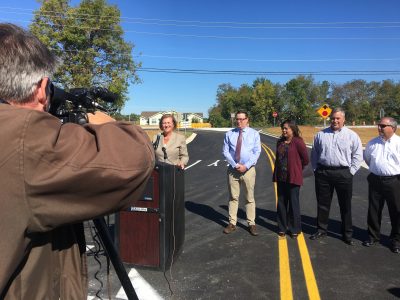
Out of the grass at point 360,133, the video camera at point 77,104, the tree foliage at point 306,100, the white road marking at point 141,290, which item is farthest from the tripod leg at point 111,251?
the tree foliage at point 306,100

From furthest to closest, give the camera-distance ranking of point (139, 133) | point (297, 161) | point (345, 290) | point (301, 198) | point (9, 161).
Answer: point (301, 198) < point (297, 161) < point (345, 290) < point (139, 133) < point (9, 161)

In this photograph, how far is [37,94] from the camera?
1204 mm

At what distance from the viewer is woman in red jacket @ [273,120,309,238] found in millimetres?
5785

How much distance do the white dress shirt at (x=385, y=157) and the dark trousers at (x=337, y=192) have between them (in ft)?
1.30

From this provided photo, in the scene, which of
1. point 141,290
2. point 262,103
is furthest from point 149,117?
point 141,290

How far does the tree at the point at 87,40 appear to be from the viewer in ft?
103

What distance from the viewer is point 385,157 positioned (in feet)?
17.1

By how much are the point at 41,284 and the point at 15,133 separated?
1.78 feet

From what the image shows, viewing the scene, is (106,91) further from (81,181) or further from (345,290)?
(345,290)

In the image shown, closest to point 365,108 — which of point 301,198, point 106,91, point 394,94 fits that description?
point 394,94

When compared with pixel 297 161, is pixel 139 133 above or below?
above

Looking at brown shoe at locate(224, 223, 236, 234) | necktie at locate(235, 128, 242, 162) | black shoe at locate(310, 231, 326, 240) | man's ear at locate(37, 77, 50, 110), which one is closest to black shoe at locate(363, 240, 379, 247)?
black shoe at locate(310, 231, 326, 240)

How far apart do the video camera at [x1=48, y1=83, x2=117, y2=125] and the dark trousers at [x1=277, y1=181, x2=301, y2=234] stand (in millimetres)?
4728

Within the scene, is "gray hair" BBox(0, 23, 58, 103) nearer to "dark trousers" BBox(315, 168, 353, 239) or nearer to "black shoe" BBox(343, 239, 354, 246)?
"dark trousers" BBox(315, 168, 353, 239)
